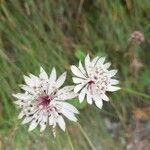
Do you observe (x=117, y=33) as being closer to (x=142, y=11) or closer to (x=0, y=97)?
(x=142, y=11)

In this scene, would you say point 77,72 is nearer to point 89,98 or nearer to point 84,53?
point 89,98

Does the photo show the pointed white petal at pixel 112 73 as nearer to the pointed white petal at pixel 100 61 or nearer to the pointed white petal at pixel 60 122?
the pointed white petal at pixel 100 61

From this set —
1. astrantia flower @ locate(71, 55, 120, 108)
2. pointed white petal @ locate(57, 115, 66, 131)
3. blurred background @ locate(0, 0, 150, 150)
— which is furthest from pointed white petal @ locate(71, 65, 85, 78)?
blurred background @ locate(0, 0, 150, 150)

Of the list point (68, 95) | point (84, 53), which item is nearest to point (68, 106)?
point (68, 95)

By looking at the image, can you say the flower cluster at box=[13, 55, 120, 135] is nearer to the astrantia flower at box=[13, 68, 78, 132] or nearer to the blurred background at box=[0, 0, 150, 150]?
the astrantia flower at box=[13, 68, 78, 132]

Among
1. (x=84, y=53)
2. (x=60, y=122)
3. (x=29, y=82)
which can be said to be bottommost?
(x=60, y=122)

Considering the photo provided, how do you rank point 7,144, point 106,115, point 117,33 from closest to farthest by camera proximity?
point 7,144
point 117,33
point 106,115

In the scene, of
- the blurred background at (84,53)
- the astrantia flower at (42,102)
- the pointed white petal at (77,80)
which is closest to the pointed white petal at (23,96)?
the astrantia flower at (42,102)

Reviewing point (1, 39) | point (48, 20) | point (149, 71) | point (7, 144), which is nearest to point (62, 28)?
point (48, 20)
